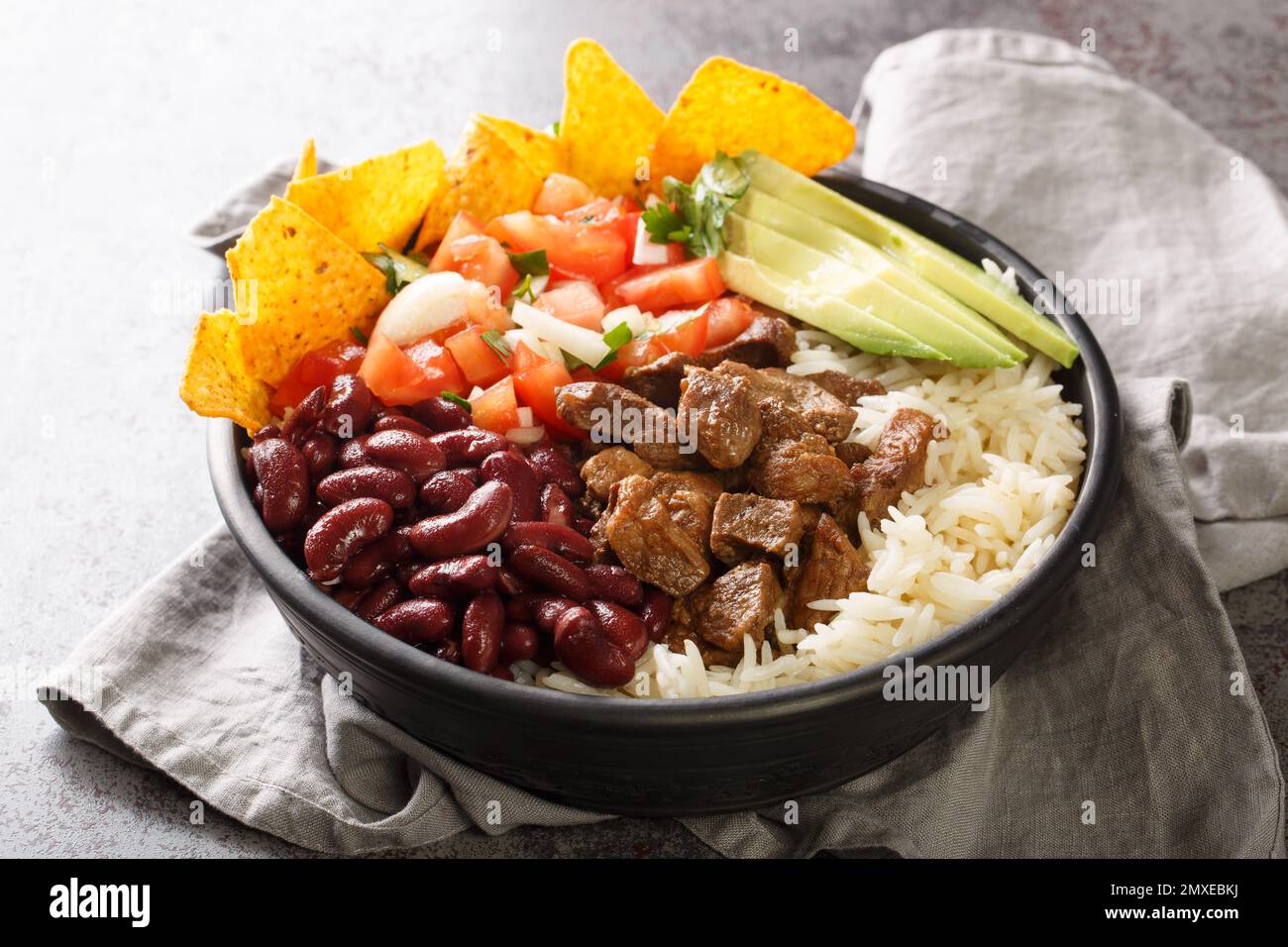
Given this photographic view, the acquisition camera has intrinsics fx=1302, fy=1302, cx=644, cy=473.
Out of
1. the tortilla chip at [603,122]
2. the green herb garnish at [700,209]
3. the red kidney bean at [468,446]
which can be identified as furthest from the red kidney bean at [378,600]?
the tortilla chip at [603,122]

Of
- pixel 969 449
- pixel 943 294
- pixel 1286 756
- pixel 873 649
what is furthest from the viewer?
pixel 943 294

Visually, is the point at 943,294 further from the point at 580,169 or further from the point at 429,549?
the point at 429,549

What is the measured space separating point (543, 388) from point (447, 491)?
0.61 m

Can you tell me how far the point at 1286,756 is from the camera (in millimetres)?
3740

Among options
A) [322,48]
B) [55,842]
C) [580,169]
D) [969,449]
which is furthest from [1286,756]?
[322,48]

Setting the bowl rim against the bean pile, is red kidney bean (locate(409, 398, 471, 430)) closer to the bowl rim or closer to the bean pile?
the bean pile

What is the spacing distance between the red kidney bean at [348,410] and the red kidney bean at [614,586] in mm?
833

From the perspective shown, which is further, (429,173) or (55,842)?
(429,173)

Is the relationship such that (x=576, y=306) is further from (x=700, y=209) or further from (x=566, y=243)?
(x=700, y=209)

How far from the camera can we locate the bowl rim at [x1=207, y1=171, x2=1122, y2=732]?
3.08 metres

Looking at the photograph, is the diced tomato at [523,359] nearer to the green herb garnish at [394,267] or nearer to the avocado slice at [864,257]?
the green herb garnish at [394,267]

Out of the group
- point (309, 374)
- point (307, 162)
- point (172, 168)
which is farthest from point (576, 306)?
point (172, 168)

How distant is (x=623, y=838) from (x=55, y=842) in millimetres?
1520

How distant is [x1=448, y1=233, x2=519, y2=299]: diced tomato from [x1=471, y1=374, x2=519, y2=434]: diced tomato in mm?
551
